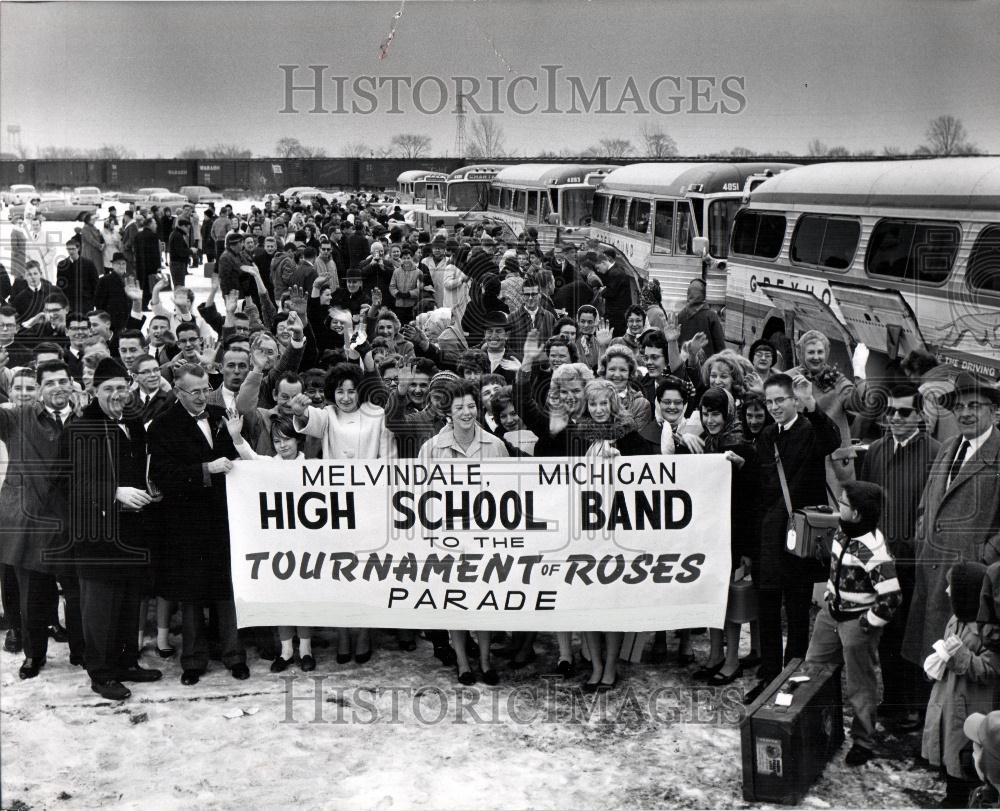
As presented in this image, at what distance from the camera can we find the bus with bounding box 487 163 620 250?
22562mm

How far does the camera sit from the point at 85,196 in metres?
42.4

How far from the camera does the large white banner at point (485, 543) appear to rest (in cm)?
633

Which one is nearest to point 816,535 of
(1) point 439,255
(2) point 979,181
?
(2) point 979,181

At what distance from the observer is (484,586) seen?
6391 millimetres

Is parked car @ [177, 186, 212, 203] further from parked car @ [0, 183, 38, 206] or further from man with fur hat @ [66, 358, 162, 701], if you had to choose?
man with fur hat @ [66, 358, 162, 701]

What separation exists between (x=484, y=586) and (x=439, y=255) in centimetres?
1168

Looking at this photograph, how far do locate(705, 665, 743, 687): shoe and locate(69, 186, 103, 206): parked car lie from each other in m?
38.5

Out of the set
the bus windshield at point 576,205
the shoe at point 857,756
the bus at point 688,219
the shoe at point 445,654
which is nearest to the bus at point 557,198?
the bus windshield at point 576,205

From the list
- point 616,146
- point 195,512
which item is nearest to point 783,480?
point 195,512

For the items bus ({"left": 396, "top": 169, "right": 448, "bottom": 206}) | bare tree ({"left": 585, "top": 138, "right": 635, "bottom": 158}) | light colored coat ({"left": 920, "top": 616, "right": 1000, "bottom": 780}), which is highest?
bus ({"left": 396, "top": 169, "right": 448, "bottom": 206})

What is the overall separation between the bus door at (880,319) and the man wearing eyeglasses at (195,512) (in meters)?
6.83

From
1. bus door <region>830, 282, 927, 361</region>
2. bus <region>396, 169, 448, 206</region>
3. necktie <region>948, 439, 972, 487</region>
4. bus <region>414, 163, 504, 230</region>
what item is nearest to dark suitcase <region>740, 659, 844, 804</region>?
necktie <region>948, 439, 972, 487</region>

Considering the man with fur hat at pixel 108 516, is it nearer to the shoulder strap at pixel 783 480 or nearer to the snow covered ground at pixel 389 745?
the snow covered ground at pixel 389 745

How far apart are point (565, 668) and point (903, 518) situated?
217 cm
